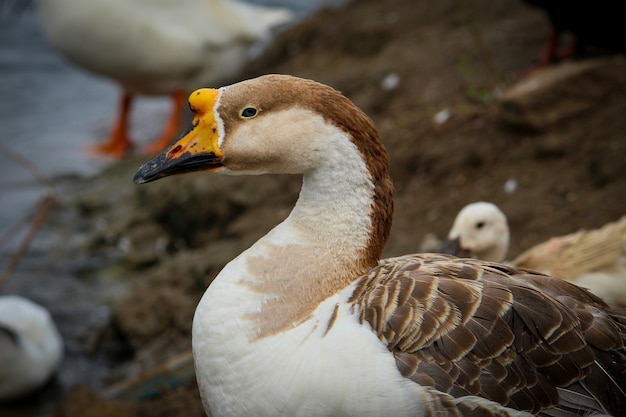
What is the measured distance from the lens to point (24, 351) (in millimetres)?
5371

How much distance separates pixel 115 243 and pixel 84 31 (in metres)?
2.30

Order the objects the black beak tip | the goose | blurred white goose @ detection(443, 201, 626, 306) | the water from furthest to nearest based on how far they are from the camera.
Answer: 1. the water
2. blurred white goose @ detection(443, 201, 626, 306)
3. the black beak tip
4. the goose

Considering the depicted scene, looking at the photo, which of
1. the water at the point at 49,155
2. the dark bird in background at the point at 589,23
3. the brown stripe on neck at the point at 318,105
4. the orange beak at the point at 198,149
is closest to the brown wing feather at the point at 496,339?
the brown stripe on neck at the point at 318,105

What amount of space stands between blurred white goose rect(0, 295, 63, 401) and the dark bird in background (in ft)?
13.9

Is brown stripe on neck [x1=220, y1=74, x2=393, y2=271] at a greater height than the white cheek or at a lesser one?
greater

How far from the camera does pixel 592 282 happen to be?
3.82m

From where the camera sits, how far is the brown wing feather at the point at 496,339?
2.58 meters

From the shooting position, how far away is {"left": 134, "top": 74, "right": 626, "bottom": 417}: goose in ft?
→ 8.35

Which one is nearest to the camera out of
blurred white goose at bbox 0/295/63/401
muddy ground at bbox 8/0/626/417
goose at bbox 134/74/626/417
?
goose at bbox 134/74/626/417

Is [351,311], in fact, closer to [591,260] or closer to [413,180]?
[591,260]

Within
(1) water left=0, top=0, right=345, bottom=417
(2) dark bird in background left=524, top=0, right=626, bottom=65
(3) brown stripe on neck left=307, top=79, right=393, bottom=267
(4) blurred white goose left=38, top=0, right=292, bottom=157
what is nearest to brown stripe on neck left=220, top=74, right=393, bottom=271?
(3) brown stripe on neck left=307, top=79, right=393, bottom=267

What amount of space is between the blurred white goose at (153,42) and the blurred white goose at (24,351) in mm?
3406

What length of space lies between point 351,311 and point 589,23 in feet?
14.4

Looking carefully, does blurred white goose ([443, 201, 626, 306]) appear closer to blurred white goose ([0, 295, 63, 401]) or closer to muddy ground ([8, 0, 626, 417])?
muddy ground ([8, 0, 626, 417])
